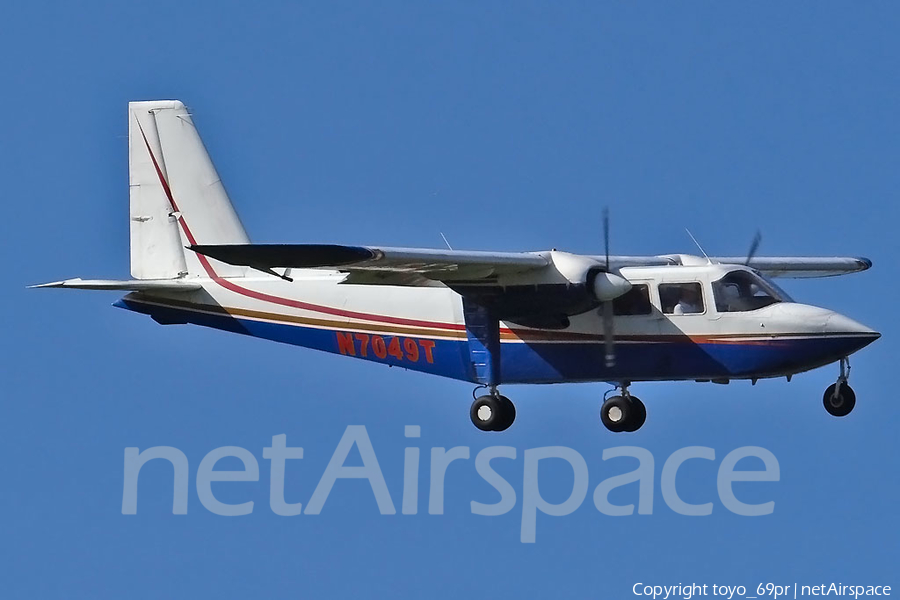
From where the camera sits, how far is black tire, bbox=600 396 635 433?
23.9 metres

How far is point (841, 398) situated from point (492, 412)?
4.85m

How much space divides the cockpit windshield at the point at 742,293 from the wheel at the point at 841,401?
1.43 metres

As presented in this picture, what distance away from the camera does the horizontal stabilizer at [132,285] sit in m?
24.5

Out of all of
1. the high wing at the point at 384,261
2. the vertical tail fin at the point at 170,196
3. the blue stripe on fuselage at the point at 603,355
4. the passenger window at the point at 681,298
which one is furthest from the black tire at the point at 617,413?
the vertical tail fin at the point at 170,196

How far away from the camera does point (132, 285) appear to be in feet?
82.9

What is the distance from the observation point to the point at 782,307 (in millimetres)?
22984

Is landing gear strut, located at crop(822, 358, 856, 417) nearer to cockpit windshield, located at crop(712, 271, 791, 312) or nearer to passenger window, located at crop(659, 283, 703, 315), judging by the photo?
cockpit windshield, located at crop(712, 271, 791, 312)

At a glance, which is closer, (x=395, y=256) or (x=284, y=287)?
(x=395, y=256)

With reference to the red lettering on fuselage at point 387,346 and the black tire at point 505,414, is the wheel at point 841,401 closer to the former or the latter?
the black tire at point 505,414

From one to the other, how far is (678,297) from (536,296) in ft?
6.46

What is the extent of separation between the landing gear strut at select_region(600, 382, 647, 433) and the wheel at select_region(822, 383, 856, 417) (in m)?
2.65

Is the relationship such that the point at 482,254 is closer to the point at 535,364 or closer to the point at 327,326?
the point at 535,364

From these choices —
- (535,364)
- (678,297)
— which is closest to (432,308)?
(535,364)

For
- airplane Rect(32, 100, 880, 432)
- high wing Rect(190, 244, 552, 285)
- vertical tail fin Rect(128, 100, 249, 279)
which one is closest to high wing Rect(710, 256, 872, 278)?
airplane Rect(32, 100, 880, 432)
